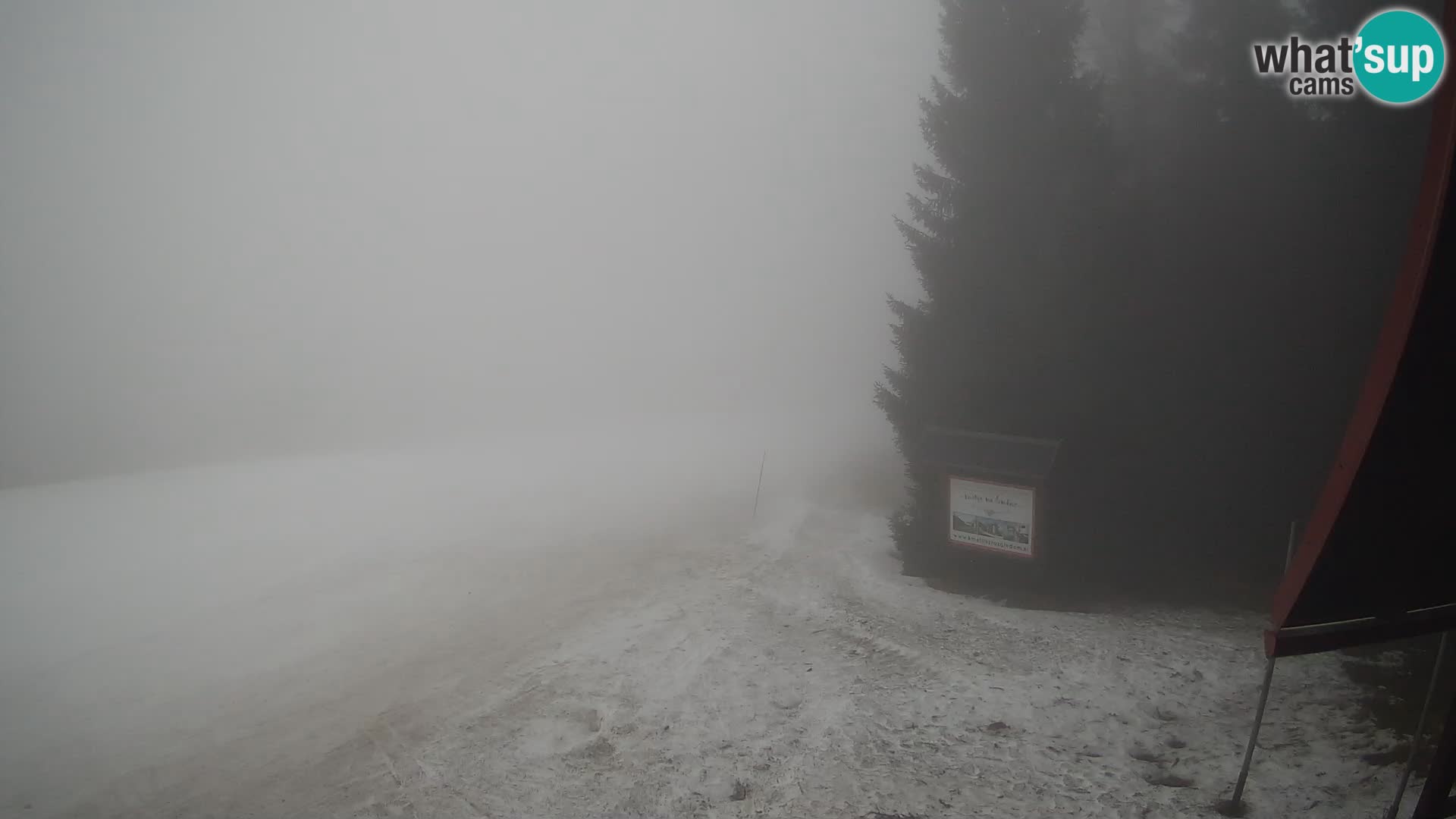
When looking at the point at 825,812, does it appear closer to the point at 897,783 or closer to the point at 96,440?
the point at 897,783

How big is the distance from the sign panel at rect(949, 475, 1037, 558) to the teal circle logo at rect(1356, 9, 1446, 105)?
6.71m

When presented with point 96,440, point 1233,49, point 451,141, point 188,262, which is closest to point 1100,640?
point 1233,49

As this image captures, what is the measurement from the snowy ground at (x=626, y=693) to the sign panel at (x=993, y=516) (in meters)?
1.12

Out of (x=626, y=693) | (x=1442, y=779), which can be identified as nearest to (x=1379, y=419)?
(x=1442, y=779)

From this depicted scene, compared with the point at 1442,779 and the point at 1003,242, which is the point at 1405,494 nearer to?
the point at 1442,779

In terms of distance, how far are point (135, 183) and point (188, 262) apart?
688cm

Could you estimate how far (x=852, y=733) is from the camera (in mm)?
7539

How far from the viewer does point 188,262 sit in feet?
154

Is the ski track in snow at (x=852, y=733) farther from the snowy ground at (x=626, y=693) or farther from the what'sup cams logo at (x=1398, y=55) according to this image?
the what'sup cams logo at (x=1398, y=55)

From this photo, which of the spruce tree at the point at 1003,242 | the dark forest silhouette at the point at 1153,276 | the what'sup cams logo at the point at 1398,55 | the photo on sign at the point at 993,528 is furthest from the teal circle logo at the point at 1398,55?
the photo on sign at the point at 993,528

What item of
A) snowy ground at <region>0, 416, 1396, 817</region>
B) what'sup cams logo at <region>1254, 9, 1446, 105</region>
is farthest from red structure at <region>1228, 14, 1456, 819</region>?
what'sup cams logo at <region>1254, 9, 1446, 105</region>

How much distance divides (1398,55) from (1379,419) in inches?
279

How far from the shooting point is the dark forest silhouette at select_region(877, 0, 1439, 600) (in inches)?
383

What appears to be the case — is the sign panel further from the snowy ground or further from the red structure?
the red structure
